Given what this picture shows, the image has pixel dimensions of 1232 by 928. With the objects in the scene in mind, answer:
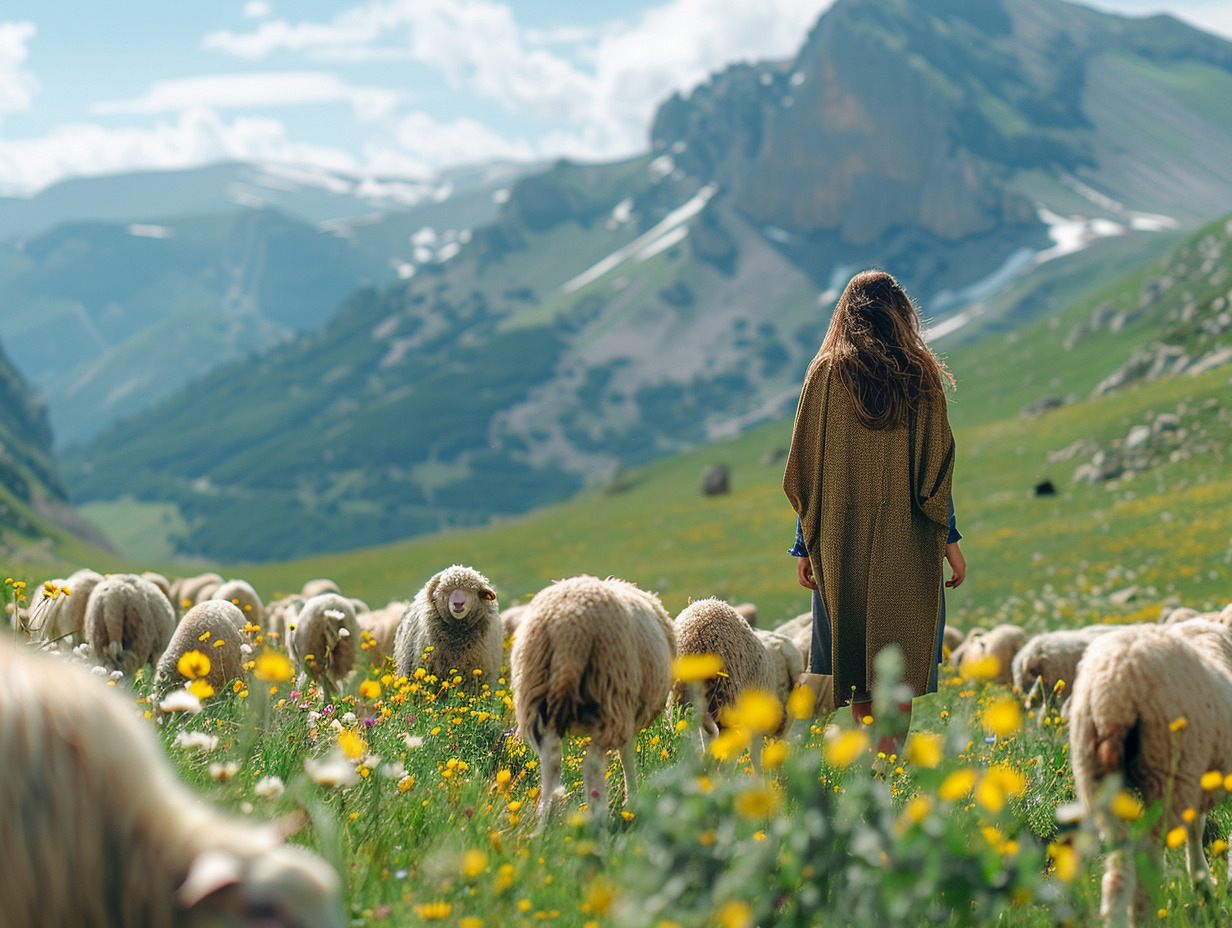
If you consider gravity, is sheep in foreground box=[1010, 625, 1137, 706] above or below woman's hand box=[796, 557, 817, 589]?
below

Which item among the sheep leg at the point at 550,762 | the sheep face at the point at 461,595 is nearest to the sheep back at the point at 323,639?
the sheep face at the point at 461,595

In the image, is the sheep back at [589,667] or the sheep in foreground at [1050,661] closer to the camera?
the sheep back at [589,667]

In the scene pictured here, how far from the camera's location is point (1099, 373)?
70.8 metres

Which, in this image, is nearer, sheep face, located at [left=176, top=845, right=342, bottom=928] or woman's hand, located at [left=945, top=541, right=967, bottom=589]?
sheep face, located at [left=176, top=845, right=342, bottom=928]

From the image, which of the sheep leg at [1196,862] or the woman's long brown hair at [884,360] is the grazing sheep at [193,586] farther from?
the sheep leg at [1196,862]

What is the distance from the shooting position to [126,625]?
8.70m

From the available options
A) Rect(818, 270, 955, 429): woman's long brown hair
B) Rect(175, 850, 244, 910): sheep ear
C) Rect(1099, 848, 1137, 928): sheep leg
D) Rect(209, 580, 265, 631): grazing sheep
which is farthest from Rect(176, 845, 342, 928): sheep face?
Rect(209, 580, 265, 631): grazing sheep

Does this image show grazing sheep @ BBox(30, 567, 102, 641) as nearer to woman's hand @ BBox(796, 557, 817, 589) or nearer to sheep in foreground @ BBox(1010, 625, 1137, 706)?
woman's hand @ BBox(796, 557, 817, 589)

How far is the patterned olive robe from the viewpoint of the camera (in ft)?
18.6

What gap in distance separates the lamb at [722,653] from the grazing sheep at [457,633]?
64.6 inches

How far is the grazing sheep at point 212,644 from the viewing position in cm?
734

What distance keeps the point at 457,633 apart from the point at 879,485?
11.6ft

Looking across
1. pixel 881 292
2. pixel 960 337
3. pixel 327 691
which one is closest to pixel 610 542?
pixel 327 691

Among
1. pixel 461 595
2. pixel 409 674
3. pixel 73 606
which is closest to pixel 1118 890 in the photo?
pixel 461 595
